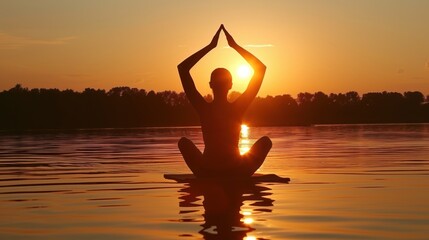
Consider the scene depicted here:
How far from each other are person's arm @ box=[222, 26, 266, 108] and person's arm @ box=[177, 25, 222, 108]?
0.43m

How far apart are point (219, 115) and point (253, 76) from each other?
985 mm

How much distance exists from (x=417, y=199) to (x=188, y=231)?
4783mm

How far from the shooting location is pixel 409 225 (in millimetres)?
9320

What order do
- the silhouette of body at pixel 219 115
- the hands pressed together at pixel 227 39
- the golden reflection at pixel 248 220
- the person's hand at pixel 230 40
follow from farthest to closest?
the person's hand at pixel 230 40, the hands pressed together at pixel 227 39, the silhouette of body at pixel 219 115, the golden reflection at pixel 248 220

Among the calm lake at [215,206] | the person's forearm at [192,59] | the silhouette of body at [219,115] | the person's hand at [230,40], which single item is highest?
the person's hand at [230,40]

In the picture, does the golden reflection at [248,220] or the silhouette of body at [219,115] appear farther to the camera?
the silhouette of body at [219,115]

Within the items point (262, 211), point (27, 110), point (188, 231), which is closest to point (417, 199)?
point (262, 211)

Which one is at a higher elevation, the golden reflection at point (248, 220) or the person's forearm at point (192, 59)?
the person's forearm at point (192, 59)

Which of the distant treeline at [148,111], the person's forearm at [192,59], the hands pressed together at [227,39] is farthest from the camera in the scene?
the distant treeline at [148,111]

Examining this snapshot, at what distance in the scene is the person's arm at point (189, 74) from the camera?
14031mm

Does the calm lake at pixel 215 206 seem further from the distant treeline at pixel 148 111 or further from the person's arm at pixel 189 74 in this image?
the distant treeline at pixel 148 111

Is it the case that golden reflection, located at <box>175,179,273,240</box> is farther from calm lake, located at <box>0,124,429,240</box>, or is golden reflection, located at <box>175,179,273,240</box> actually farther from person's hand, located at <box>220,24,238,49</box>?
person's hand, located at <box>220,24,238,49</box>

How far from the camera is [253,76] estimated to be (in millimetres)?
14336

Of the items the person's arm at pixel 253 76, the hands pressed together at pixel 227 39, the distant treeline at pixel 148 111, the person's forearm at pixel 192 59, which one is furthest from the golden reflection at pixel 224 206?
the distant treeline at pixel 148 111
